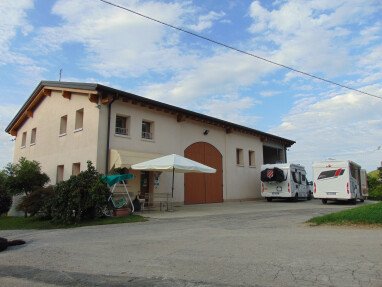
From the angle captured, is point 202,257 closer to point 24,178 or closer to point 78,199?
point 78,199

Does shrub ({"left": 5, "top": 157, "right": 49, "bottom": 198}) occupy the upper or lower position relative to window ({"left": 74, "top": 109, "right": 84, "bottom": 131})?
lower

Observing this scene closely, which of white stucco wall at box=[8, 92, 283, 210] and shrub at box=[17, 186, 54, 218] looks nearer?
shrub at box=[17, 186, 54, 218]

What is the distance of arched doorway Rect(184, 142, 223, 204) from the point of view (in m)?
23.4

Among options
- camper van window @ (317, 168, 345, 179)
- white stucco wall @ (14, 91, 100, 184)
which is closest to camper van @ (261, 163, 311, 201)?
camper van window @ (317, 168, 345, 179)

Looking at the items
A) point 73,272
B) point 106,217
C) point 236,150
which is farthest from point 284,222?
point 236,150

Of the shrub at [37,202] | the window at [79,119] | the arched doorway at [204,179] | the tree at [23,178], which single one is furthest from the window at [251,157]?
the shrub at [37,202]

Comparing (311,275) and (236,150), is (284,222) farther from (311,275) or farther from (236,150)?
(236,150)

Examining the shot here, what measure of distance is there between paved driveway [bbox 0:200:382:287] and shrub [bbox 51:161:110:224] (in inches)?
104

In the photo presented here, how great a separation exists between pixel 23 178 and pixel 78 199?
7.65 m

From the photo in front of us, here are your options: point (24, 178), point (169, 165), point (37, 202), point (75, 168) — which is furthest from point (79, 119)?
point (169, 165)

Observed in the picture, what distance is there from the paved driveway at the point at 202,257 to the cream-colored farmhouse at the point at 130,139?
8393 mm

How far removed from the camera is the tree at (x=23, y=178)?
20.3m

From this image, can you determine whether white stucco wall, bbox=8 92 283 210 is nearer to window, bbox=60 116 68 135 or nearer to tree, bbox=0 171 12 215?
window, bbox=60 116 68 135

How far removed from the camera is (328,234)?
9.67 m
